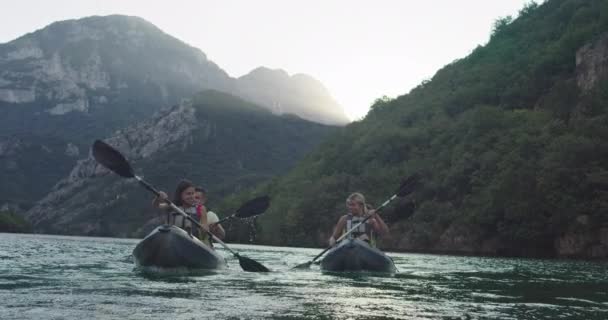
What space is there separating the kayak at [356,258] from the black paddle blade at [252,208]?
8.50 ft

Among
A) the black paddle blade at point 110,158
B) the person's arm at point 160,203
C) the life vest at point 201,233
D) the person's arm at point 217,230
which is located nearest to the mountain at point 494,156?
the person's arm at point 217,230

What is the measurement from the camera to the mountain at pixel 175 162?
122688 mm

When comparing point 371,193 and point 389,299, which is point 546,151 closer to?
point 371,193

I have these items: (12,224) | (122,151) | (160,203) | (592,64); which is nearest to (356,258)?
(160,203)

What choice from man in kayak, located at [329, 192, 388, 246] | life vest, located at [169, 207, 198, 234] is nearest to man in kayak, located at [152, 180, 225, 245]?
life vest, located at [169, 207, 198, 234]

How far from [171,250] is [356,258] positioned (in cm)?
455

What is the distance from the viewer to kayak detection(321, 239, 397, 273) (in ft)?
49.1

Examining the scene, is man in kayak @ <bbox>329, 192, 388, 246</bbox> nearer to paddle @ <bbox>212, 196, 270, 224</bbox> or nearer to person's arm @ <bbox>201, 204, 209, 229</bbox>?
paddle @ <bbox>212, 196, 270, 224</bbox>

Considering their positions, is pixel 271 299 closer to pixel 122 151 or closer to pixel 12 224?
pixel 12 224

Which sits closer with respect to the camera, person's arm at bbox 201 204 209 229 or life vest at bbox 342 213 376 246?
person's arm at bbox 201 204 209 229

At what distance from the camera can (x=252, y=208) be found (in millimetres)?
17016

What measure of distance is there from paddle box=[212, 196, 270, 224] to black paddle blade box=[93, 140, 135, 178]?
3437 millimetres

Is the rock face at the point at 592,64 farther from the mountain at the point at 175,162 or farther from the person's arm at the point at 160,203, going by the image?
the mountain at the point at 175,162

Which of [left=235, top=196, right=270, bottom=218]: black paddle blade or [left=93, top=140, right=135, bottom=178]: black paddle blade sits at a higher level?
[left=93, top=140, right=135, bottom=178]: black paddle blade
